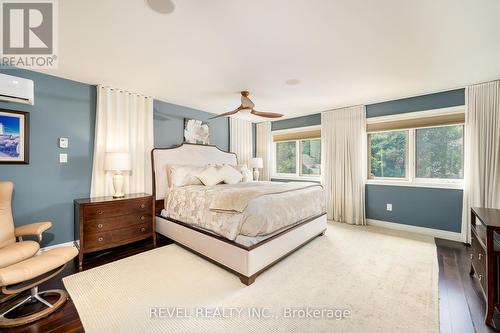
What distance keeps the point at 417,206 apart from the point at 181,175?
4.38m

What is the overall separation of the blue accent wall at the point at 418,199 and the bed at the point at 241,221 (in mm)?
1445

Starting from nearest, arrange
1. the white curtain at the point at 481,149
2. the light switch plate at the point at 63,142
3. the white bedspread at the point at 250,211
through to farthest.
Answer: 1. the white bedspread at the point at 250,211
2. the light switch plate at the point at 63,142
3. the white curtain at the point at 481,149

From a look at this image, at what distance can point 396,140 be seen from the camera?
4180mm

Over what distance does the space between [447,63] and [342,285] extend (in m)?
2.96

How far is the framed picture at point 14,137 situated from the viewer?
8.44ft

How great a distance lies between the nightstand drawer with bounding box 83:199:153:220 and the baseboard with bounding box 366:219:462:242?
A: 431 centimetres

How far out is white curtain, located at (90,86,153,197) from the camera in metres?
3.25

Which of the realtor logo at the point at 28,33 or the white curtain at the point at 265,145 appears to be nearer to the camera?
the realtor logo at the point at 28,33

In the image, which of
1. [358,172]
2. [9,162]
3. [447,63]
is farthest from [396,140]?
[9,162]

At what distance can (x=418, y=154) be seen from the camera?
3.95 m

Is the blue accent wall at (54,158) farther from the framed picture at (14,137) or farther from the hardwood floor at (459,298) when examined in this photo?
the hardwood floor at (459,298)

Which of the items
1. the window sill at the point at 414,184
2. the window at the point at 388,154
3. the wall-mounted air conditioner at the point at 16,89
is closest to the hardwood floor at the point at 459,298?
the window sill at the point at 414,184

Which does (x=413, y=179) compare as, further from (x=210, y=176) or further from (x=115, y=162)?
(x=115, y=162)

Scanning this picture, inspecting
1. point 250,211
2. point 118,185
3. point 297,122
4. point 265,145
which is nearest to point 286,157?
point 265,145
